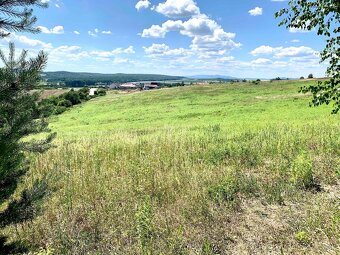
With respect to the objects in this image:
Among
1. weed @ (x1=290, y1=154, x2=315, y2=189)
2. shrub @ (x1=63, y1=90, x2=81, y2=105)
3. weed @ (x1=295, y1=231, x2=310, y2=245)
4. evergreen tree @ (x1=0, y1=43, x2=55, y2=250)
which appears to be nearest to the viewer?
evergreen tree @ (x1=0, y1=43, x2=55, y2=250)

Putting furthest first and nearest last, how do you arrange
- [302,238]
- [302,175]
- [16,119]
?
[302,175] < [302,238] < [16,119]

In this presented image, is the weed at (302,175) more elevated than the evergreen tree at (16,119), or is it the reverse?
the evergreen tree at (16,119)

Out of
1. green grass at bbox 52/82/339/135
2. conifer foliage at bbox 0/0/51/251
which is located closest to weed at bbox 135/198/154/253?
conifer foliage at bbox 0/0/51/251

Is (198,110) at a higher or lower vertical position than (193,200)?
lower

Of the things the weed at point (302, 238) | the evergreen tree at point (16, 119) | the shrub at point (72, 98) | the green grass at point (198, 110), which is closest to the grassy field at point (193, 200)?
the weed at point (302, 238)

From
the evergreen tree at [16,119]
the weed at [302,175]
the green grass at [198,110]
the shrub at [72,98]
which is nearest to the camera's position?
the evergreen tree at [16,119]

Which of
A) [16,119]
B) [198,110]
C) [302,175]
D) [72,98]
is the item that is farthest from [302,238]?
[72,98]

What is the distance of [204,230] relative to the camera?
7.30 metres

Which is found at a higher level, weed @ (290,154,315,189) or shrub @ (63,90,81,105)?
weed @ (290,154,315,189)

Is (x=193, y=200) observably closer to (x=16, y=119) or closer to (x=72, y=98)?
(x=16, y=119)

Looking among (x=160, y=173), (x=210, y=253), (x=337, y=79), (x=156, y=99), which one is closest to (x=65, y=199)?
(x=160, y=173)

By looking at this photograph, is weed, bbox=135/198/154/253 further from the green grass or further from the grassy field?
the green grass

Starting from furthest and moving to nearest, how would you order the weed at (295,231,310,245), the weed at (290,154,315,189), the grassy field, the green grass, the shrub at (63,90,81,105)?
the shrub at (63,90,81,105), the green grass, the weed at (290,154,315,189), the grassy field, the weed at (295,231,310,245)

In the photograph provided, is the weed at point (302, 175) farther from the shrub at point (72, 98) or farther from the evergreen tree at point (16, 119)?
the shrub at point (72, 98)
